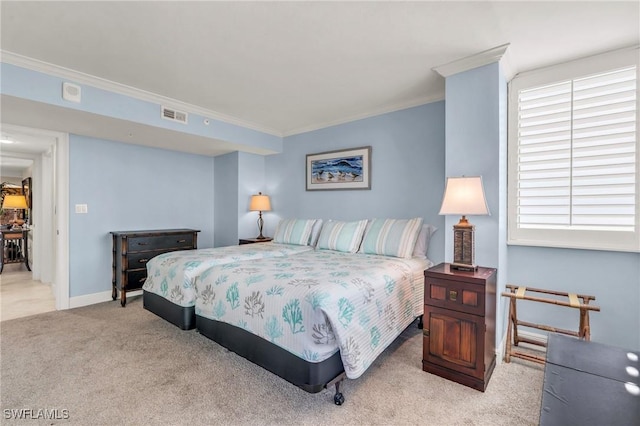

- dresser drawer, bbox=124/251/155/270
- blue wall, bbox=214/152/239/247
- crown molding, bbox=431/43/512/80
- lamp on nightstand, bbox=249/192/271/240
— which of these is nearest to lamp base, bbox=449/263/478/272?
crown molding, bbox=431/43/512/80

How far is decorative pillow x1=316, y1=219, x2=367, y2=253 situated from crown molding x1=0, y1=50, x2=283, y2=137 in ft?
6.90

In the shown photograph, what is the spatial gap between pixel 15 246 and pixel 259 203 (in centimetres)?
588

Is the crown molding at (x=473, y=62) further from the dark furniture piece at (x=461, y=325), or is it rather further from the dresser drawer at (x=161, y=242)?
the dresser drawer at (x=161, y=242)

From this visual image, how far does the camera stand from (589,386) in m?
1.12

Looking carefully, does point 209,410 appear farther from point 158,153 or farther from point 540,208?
point 158,153

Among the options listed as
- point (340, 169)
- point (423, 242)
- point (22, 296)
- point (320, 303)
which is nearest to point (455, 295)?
point (320, 303)

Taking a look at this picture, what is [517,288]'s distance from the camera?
7.75ft

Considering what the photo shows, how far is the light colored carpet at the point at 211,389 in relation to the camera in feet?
5.44

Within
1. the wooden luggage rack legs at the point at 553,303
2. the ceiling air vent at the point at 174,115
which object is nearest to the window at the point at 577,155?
the wooden luggage rack legs at the point at 553,303

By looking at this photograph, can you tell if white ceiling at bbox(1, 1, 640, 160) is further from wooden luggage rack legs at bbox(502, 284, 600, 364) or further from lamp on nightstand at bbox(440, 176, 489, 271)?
wooden luggage rack legs at bbox(502, 284, 600, 364)

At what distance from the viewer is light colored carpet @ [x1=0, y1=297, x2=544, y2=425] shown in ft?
5.44

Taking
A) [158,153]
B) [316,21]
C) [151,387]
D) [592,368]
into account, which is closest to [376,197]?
[316,21]

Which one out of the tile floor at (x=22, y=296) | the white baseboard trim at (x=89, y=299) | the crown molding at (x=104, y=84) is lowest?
the tile floor at (x=22, y=296)

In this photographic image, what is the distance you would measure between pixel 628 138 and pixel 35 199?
7855mm
